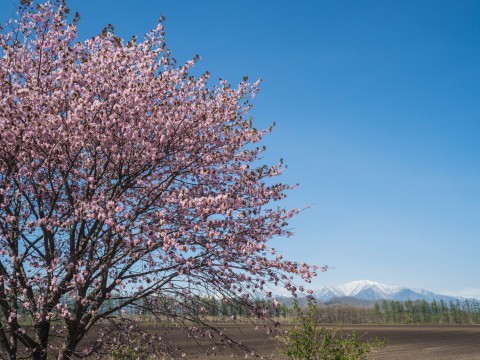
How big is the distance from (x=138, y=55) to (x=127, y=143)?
2.59 meters

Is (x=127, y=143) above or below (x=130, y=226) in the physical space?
above

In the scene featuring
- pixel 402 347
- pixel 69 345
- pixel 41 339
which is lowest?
pixel 402 347

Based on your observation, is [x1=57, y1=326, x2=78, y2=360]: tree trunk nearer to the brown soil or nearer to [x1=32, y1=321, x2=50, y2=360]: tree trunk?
[x1=32, y1=321, x2=50, y2=360]: tree trunk

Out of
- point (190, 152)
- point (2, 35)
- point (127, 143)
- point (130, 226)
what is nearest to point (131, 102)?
point (127, 143)

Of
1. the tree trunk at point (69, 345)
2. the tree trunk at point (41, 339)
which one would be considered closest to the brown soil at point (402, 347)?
the tree trunk at point (69, 345)

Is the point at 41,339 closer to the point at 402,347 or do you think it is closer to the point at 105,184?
the point at 105,184

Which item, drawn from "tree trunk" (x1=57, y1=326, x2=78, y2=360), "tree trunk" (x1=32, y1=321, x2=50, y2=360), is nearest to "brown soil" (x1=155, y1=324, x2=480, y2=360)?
"tree trunk" (x1=57, y1=326, x2=78, y2=360)

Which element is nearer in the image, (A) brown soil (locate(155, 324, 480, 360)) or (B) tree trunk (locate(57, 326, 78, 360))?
(B) tree trunk (locate(57, 326, 78, 360))

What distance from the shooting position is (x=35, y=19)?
11.4 m

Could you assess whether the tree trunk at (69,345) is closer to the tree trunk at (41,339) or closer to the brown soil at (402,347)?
the tree trunk at (41,339)

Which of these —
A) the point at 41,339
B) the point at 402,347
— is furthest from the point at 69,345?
the point at 402,347

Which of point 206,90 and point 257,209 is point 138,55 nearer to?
point 206,90

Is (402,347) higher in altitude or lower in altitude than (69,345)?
lower

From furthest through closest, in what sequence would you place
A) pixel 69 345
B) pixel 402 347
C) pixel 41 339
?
pixel 402 347, pixel 41 339, pixel 69 345
